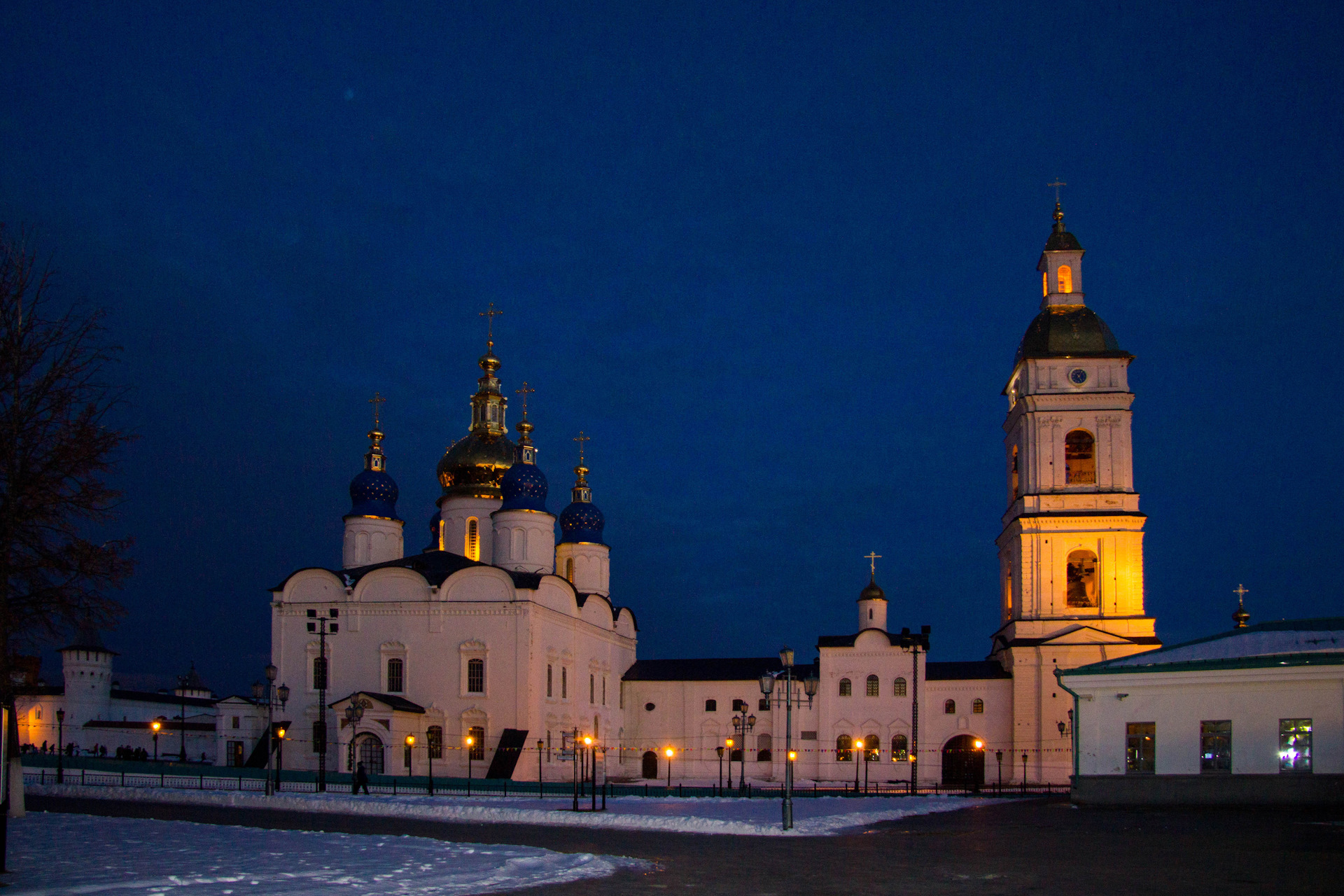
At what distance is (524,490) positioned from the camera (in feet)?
167

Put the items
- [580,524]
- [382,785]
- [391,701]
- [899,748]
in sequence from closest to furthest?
[382,785] → [391,701] → [899,748] → [580,524]

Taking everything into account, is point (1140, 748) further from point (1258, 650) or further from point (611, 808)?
point (611, 808)

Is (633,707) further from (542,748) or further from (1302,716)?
(1302,716)

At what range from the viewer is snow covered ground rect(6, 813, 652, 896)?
11758mm

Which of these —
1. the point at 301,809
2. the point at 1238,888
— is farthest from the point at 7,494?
the point at 1238,888

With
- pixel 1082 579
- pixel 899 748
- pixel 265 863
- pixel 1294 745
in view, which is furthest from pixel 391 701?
pixel 265 863

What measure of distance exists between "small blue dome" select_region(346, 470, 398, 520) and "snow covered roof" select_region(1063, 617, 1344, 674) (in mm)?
32484

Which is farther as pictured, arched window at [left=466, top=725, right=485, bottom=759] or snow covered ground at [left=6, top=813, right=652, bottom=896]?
arched window at [left=466, top=725, right=485, bottom=759]

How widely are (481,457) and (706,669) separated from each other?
1403cm

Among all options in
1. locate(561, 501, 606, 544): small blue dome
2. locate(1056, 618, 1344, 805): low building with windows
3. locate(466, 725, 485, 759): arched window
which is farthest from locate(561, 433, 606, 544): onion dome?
locate(1056, 618, 1344, 805): low building with windows

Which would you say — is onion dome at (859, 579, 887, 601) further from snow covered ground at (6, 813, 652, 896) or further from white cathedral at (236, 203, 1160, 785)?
snow covered ground at (6, 813, 652, 896)

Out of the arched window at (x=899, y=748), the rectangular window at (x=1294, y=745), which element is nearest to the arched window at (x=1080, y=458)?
the arched window at (x=899, y=748)

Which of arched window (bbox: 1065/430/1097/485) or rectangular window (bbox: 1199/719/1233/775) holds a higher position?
arched window (bbox: 1065/430/1097/485)

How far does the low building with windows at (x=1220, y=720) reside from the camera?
84.8 ft
